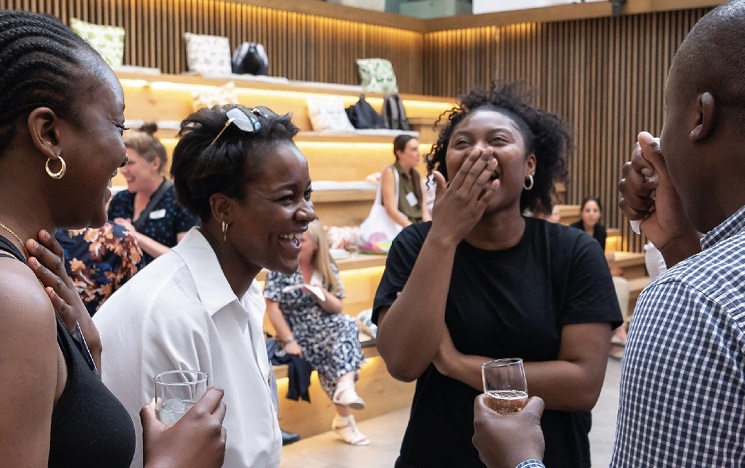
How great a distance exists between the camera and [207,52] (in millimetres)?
9055

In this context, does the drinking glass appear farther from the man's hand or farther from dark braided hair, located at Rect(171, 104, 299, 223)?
the man's hand

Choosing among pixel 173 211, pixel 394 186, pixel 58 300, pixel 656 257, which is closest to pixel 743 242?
pixel 58 300

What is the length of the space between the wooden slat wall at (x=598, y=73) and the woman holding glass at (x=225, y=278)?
873cm

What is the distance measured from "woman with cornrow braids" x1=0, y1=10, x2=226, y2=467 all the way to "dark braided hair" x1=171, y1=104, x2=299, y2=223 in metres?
0.64

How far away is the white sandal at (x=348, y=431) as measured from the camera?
534cm

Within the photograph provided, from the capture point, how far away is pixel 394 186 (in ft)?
24.4

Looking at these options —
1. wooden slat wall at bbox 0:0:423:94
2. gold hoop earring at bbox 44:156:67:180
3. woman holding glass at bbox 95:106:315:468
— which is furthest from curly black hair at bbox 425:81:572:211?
wooden slat wall at bbox 0:0:423:94

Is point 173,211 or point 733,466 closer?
point 733,466

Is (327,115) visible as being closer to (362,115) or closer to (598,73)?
(362,115)

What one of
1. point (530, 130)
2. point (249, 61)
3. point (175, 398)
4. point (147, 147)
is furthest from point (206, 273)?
point (249, 61)

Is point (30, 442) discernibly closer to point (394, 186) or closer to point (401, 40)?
point (394, 186)

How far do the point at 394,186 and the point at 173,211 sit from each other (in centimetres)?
313

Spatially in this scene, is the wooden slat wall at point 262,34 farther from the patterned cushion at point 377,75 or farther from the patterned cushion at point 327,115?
the patterned cushion at point 327,115

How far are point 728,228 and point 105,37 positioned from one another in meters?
7.84
